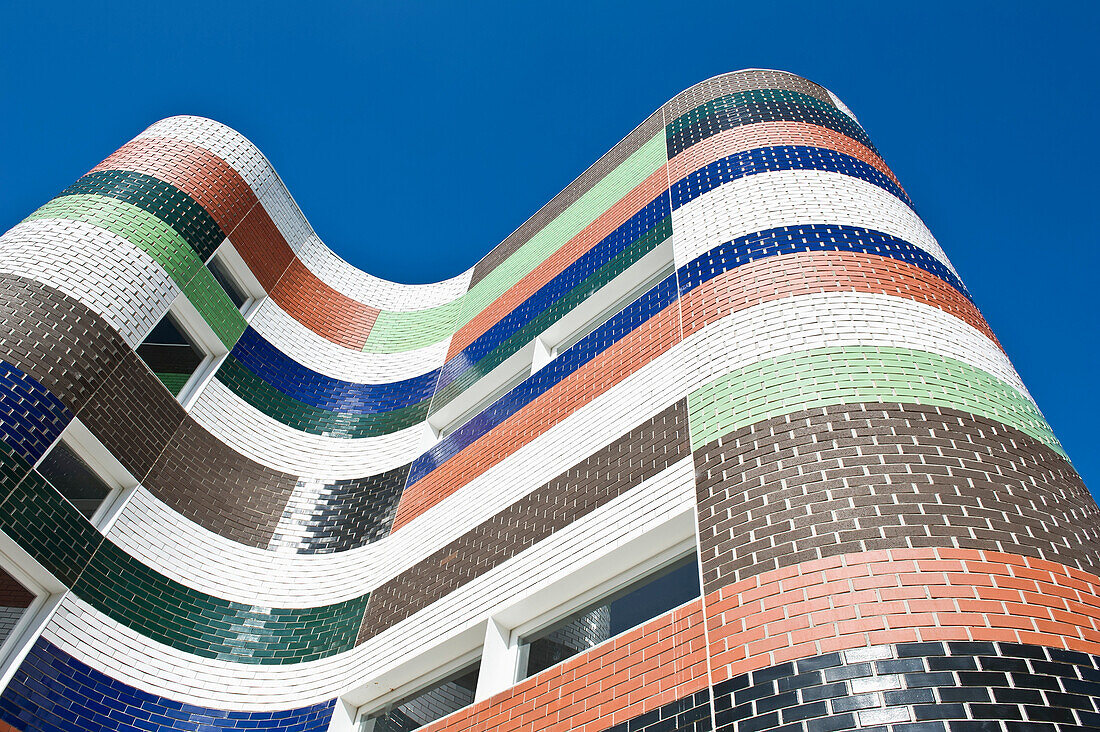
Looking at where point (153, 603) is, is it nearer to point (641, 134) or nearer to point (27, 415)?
point (27, 415)

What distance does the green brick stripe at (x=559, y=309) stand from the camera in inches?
420

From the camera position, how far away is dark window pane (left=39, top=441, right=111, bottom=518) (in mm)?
8041

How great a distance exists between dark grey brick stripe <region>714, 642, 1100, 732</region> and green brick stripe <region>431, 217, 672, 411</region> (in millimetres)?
6943

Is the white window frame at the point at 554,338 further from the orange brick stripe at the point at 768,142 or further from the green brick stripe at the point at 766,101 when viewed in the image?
the green brick stripe at the point at 766,101

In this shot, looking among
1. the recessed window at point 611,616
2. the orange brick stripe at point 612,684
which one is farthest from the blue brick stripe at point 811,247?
the orange brick stripe at point 612,684

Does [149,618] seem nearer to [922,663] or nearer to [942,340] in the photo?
[922,663]

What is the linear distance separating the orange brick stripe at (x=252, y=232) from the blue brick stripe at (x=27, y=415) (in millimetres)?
4350

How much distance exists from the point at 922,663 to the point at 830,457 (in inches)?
70.1

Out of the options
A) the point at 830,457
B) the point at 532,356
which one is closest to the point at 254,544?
the point at 532,356

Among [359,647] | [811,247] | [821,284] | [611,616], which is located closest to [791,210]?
[811,247]

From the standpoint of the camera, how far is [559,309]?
11578 mm

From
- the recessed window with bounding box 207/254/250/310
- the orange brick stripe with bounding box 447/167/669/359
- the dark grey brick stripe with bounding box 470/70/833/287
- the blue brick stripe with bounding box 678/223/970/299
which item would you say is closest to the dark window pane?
the recessed window with bounding box 207/254/250/310

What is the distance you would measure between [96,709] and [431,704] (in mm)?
3190

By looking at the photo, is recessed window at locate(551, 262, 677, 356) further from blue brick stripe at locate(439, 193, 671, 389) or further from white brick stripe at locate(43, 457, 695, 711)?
white brick stripe at locate(43, 457, 695, 711)
